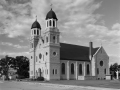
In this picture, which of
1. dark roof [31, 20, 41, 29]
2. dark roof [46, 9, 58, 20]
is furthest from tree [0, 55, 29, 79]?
dark roof [46, 9, 58, 20]

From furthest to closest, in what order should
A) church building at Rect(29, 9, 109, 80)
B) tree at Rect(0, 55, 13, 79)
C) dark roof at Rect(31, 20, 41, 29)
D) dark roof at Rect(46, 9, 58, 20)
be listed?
tree at Rect(0, 55, 13, 79) → dark roof at Rect(31, 20, 41, 29) → dark roof at Rect(46, 9, 58, 20) → church building at Rect(29, 9, 109, 80)

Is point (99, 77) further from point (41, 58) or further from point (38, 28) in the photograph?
point (38, 28)

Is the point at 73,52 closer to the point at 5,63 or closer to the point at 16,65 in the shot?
the point at 16,65

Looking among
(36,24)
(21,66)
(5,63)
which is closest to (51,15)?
(36,24)

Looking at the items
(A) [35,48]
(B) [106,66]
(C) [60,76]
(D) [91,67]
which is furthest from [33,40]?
(B) [106,66]

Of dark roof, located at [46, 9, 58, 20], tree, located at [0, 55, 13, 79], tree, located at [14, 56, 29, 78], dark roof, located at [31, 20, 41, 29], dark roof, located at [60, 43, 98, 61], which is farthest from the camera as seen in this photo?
tree, located at [14, 56, 29, 78]

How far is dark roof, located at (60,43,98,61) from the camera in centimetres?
6544

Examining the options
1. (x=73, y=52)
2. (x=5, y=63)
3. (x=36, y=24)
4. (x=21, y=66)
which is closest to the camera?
(x=36, y=24)

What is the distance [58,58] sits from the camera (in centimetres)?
6088

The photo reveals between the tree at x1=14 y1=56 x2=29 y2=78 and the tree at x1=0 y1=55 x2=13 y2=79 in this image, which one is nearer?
the tree at x1=0 y1=55 x2=13 y2=79

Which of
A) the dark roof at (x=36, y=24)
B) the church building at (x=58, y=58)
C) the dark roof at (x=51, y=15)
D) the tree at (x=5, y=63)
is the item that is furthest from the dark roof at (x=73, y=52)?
the tree at (x=5, y=63)

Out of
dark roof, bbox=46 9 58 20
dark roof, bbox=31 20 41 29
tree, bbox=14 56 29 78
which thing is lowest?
tree, bbox=14 56 29 78

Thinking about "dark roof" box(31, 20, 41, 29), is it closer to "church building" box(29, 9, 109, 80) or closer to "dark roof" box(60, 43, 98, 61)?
"church building" box(29, 9, 109, 80)

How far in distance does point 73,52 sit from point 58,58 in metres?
9.76
